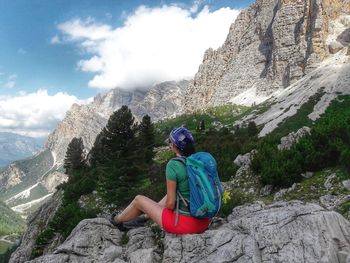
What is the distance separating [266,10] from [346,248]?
165460 millimetres

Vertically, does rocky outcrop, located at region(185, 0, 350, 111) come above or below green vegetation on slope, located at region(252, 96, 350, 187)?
above

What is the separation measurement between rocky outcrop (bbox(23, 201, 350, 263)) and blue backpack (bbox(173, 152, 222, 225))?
88 centimetres

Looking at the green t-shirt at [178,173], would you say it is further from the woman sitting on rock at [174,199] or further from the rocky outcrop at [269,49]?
the rocky outcrop at [269,49]

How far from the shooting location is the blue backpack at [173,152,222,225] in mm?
7219

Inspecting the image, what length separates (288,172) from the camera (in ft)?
46.8

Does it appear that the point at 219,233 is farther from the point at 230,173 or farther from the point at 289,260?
the point at 230,173

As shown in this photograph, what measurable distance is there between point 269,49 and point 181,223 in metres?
147

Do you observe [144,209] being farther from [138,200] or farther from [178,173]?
[178,173]

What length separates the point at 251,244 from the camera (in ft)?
24.3

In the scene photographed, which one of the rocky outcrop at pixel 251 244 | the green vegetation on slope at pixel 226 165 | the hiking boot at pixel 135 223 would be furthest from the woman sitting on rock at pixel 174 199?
the green vegetation on slope at pixel 226 165

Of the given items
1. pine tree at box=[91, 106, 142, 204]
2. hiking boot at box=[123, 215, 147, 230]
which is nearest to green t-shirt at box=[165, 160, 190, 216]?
hiking boot at box=[123, 215, 147, 230]

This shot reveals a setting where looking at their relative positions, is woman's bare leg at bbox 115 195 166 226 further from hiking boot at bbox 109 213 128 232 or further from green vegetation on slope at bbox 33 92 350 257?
green vegetation on slope at bbox 33 92 350 257

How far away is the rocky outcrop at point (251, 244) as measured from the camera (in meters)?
7.10

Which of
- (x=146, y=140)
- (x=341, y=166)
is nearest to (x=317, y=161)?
(x=341, y=166)
